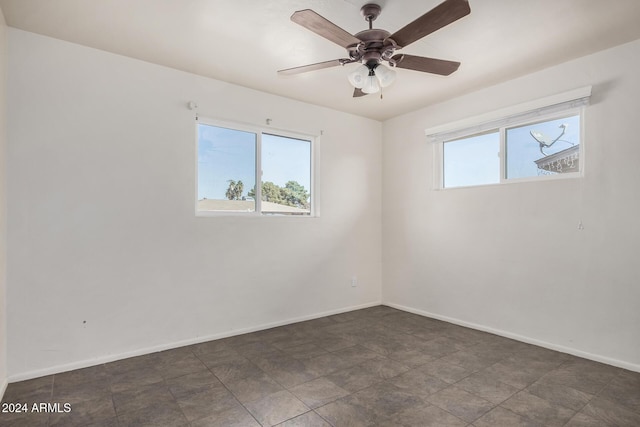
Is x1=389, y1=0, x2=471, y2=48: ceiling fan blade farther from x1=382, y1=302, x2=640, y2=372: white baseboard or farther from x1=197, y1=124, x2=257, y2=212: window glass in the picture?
x1=382, y1=302, x2=640, y2=372: white baseboard

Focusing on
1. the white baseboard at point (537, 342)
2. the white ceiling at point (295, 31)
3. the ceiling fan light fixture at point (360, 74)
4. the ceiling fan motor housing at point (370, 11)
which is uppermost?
the white ceiling at point (295, 31)

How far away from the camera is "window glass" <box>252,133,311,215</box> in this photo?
148 inches

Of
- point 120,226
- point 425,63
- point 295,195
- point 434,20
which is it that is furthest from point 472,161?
point 120,226

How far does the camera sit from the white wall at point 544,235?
8.75 ft

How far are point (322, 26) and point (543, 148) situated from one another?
2.48 metres

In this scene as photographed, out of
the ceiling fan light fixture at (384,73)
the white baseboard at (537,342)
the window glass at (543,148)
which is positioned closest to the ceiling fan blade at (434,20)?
the ceiling fan light fixture at (384,73)

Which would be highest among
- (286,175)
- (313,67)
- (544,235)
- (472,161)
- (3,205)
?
(313,67)

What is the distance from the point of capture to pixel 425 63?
90.8 inches

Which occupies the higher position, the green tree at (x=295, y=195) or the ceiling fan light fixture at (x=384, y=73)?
the ceiling fan light fixture at (x=384, y=73)

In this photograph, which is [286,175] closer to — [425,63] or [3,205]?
[425,63]

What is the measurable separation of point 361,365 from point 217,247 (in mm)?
1699

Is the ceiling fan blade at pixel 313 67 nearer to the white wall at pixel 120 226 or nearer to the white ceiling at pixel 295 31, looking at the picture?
the white ceiling at pixel 295 31

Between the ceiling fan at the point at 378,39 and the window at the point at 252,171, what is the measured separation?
126cm

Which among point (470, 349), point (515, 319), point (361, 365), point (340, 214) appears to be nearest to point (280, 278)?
point (340, 214)
